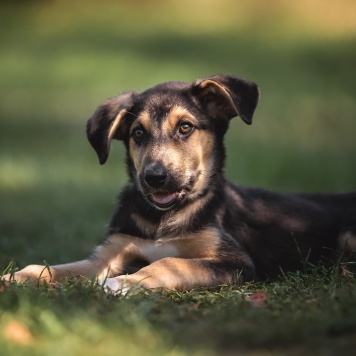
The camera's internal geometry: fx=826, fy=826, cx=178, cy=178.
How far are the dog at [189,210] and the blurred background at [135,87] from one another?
4.71 feet

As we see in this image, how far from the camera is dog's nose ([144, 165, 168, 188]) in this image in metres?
6.15

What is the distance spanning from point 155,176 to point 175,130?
0.54 meters

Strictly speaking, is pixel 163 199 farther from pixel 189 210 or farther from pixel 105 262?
pixel 105 262

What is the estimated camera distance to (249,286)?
6.03 metres

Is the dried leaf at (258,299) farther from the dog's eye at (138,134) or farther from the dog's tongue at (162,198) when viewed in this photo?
the dog's eye at (138,134)

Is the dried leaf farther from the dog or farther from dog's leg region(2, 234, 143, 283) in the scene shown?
dog's leg region(2, 234, 143, 283)

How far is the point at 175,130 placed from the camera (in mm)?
6520

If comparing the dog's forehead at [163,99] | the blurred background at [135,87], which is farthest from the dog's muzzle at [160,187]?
the blurred background at [135,87]

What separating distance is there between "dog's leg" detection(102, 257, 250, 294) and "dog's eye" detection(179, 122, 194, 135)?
106cm

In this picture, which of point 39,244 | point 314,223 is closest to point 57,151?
point 39,244

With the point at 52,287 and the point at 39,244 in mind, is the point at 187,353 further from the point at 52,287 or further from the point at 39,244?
the point at 39,244

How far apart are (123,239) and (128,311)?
6.10ft

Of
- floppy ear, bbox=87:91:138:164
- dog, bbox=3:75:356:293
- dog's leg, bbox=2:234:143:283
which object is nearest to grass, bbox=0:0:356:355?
dog, bbox=3:75:356:293

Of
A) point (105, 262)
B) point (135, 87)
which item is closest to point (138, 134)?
point (105, 262)
